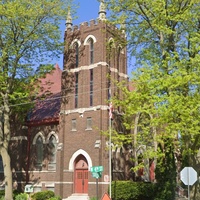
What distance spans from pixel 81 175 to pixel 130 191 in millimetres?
4966

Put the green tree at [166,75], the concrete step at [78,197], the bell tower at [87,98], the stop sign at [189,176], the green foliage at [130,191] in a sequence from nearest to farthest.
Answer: the stop sign at [189,176] → the green tree at [166,75] → the green foliage at [130,191] → the concrete step at [78,197] → the bell tower at [87,98]

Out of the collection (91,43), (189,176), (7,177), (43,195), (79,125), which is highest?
(91,43)

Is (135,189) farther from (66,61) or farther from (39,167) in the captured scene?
(66,61)

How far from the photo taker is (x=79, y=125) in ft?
101

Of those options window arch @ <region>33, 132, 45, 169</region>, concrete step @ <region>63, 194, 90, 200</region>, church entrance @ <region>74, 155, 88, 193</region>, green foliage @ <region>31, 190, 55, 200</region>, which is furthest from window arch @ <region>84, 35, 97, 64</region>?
green foliage @ <region>31, 190, 55, 200</region>

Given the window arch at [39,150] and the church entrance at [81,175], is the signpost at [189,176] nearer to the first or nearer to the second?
the church entrance at [81,175]

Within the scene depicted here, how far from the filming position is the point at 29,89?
2953 cm

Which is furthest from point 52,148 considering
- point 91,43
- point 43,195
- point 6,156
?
point 91,43

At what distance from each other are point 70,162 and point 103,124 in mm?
4488

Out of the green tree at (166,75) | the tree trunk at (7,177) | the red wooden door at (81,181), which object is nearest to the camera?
the green tree at (166,75)

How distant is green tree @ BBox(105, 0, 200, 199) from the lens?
58.0 feet

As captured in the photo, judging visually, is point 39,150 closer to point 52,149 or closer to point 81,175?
point 52,149

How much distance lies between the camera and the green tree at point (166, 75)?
1767 cm

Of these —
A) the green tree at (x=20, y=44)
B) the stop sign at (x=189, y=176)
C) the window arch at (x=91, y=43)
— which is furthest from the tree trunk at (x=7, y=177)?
the stop sign at (x=189, y=176)
